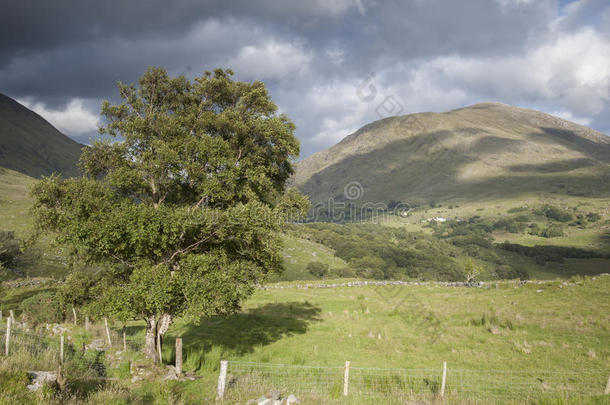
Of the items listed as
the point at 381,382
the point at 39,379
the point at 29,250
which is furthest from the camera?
the point at 29,250

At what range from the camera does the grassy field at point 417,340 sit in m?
15.9

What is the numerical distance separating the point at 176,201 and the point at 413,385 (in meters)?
17.2

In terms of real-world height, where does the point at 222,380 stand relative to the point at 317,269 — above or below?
above

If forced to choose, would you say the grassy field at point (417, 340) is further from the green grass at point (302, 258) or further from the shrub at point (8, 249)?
the green grass at point (302, 258)

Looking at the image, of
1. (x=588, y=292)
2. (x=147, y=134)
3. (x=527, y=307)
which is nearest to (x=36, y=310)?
(x=147, y=134)

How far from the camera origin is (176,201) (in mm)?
20641

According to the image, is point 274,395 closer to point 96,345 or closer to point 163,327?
point 163,327

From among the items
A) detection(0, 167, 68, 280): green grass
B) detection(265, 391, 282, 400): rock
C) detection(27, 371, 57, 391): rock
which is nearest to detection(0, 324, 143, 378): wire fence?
detection(27, 371, 57, 391): rock

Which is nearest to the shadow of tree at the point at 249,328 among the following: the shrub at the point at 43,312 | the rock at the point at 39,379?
the rock at the point at 39,379

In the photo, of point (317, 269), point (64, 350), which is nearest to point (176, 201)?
point (64, 350)

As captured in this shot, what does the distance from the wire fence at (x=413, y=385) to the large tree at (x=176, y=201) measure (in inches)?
168

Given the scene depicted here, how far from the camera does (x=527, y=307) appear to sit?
31.4 m

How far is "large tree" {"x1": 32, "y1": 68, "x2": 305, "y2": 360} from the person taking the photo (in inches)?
602

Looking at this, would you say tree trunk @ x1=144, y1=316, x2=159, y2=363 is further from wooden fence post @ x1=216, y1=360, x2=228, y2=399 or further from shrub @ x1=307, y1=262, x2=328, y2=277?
shrub @ x1=307, y1=262, x2=328, y2=277
